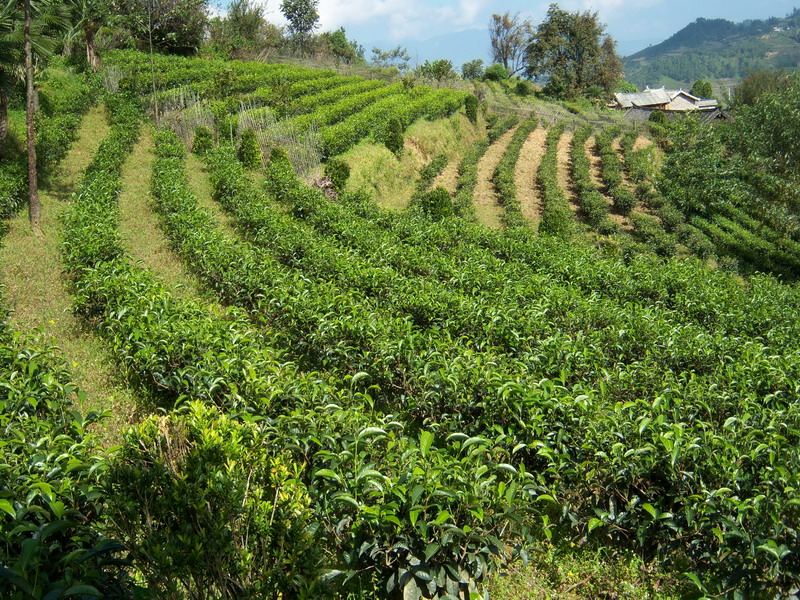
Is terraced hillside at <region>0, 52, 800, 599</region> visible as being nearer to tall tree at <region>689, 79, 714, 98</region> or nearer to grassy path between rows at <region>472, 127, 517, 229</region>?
grassy path between rows at <region>472, 127, 517, 229</region>

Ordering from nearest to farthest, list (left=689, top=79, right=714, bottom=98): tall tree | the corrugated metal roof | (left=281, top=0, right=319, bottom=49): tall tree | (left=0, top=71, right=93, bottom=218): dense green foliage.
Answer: (left=0, top=71, right=93, bottom=218): dense green foliage → (left=281, top=0, right=319, bottom=49): tall tree → the corrugated metal roof → (left=689, top=79, right=714, bottom=98): tall tree

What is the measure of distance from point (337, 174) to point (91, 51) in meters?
23.5

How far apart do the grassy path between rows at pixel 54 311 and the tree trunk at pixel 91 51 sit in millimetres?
20185

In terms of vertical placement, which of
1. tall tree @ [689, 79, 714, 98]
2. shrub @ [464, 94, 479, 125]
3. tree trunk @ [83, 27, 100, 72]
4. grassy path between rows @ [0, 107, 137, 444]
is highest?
tall tree @ [689, 79, 714, 98]

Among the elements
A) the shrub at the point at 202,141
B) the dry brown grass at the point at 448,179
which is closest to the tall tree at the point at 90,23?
the shrub at the point at 202,141

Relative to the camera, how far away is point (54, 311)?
974 cm

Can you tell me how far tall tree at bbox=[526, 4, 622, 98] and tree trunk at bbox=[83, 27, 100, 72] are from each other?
45.9 meters

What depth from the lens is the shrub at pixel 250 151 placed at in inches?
867

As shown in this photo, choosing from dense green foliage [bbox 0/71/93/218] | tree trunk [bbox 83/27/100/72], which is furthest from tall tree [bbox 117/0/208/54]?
dense green foliage [bbox 0/71/93/218]

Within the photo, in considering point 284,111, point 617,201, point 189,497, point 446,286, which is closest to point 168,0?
point 284,111

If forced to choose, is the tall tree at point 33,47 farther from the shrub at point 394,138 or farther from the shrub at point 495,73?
the shrub at point 495,73

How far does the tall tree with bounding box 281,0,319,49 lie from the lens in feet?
186

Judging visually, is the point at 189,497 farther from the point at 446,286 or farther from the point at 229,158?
the point at 229,158

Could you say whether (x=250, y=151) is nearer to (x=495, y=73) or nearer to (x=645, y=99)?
(x=495, y=73)
